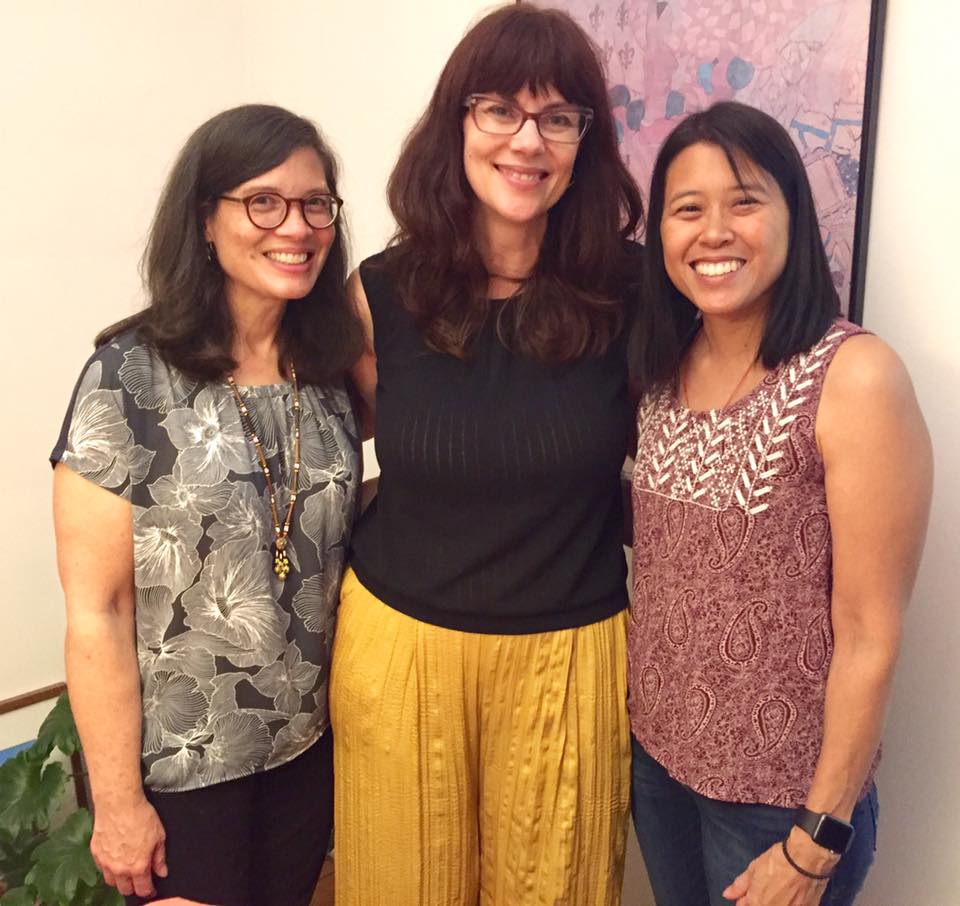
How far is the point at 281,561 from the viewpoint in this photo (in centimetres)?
124

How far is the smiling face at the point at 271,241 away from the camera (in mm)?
1184

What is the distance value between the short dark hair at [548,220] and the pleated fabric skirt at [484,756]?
1.48 feet

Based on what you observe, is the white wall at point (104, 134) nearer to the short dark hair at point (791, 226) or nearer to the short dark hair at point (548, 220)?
the short dark hair at point (548, 220)

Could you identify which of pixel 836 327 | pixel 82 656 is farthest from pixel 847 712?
pixel 82 656

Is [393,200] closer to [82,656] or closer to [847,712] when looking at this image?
[82,656]

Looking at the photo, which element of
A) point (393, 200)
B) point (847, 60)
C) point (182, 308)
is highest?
point (847, 60)

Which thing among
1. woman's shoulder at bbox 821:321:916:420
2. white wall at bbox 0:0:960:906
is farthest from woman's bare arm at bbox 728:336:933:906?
white wall at bbox 0:0:960:906

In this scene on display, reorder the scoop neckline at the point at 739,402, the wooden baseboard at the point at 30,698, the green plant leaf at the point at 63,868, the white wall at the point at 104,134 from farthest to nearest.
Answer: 1. the wooden baseboard at the point at 30,698
2. the white wall at the point at 104,134
3. the green plant leaf at the point at 63,868
4. the scoop neckline at the point at 739,402

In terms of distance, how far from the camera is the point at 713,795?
109cm

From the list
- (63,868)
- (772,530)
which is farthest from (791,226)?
(63,868)

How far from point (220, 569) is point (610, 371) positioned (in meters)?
0.65

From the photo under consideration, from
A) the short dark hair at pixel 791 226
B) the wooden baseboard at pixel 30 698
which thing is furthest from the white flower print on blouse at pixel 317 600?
the wooden baseboard at pixel 30 698

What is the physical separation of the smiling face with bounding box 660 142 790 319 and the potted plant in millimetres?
1643

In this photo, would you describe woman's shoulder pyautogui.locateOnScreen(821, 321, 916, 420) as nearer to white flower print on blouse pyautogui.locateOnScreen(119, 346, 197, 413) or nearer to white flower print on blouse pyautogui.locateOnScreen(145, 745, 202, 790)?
white flower print on blouse pyautogui.locateOnScreen(119, 346, 197, 413)
